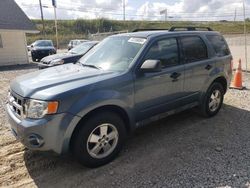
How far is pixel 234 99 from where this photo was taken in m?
6.64

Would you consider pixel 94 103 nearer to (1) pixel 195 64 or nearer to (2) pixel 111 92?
(2) pixel 111 92

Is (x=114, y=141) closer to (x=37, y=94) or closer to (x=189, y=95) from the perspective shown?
(x=37, y=94)

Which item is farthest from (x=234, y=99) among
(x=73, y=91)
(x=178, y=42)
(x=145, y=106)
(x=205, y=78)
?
(x=73, y=91)

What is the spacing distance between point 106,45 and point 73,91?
1677 mm

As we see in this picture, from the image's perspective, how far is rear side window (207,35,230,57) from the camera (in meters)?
5.18

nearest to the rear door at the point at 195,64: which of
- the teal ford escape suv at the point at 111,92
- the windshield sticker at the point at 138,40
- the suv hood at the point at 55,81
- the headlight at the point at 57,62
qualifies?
the teal ford escape suv at the point at 111,92

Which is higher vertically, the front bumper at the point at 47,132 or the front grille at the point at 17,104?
the front grille at the point at 17,104

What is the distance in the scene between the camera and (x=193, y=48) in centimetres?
473

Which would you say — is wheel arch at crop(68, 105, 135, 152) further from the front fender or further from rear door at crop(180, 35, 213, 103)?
rear door at crop(180, 35, 213, 103)

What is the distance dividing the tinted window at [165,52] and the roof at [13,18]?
627 inches

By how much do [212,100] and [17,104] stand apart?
3.82m

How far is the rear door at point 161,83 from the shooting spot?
3.79m

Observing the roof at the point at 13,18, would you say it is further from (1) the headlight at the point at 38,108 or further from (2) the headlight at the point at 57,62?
(1) the headlight at the point at 38,108

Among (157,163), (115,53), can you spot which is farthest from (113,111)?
(115,53)
